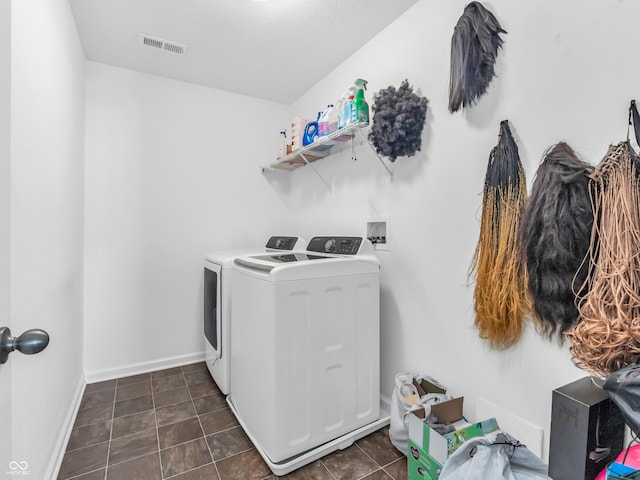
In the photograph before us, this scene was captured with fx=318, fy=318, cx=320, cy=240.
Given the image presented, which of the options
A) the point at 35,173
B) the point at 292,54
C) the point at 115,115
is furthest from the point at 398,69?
the point at 115,115

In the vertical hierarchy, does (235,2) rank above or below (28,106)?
above

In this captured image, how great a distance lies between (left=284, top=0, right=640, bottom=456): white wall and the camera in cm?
114

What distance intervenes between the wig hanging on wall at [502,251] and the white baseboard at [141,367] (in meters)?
2.44

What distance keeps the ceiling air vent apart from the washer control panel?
1597 mm

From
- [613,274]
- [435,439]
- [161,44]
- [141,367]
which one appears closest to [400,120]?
[613,274]

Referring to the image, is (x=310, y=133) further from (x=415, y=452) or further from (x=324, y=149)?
(x=415, y=452)

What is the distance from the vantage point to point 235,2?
6.01 feet

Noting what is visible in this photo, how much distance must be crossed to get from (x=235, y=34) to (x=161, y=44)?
57 cm

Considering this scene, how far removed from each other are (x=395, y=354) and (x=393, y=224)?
0.82 metres

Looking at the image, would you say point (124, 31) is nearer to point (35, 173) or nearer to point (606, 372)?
point (35, 173)

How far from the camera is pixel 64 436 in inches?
68.4

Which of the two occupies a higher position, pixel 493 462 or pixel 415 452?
pixel 493 462

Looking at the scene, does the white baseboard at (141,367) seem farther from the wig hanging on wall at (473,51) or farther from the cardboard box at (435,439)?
the wig hanging on wall at (473,51)

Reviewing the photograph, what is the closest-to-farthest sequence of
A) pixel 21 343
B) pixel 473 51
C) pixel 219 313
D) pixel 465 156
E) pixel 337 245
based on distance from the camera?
1. pixel 21 343
2. pixel 473 51
3. pixel 465 156
4. pixel 337 245
5. pixel 219 313
